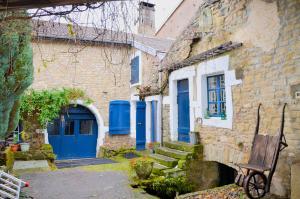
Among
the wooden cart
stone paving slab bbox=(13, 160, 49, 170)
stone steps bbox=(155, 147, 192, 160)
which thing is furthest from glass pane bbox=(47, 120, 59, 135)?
the wooden cart

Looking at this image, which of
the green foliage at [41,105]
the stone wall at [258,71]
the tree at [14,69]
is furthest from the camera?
the green foliage at [41,105]

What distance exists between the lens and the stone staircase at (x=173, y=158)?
709cm

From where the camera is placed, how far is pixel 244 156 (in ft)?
19.5

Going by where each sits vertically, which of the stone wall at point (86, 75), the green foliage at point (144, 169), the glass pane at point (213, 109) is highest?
the stone wall at point (86, 75)

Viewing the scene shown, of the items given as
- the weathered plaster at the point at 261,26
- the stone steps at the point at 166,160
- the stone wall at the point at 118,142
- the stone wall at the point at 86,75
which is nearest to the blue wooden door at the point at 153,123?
the stone wall at the point at 118,142

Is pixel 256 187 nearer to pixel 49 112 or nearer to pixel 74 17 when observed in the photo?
pixel 74 17

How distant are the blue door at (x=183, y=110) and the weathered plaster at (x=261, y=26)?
2848 millimetres

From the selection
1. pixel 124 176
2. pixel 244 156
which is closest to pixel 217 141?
pixel 244 156

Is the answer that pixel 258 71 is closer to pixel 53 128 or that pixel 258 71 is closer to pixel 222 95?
pixel 222 95

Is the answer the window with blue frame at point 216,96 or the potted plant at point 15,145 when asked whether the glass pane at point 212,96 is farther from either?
Result: the potted plant at point 15,145

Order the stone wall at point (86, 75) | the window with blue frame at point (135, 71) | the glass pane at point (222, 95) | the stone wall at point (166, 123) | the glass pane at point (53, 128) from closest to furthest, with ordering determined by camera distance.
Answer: the glass pane at point (222, 95)
the stone wall at point (166, 123)
the stone wall at point (86, 75)
the glass pane at point (53, 128)
the window with blue frame at point (135, 71)

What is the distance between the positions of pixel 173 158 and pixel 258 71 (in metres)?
3.53

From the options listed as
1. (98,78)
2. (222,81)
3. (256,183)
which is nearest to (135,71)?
(98,78)

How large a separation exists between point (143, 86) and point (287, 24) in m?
7.42
